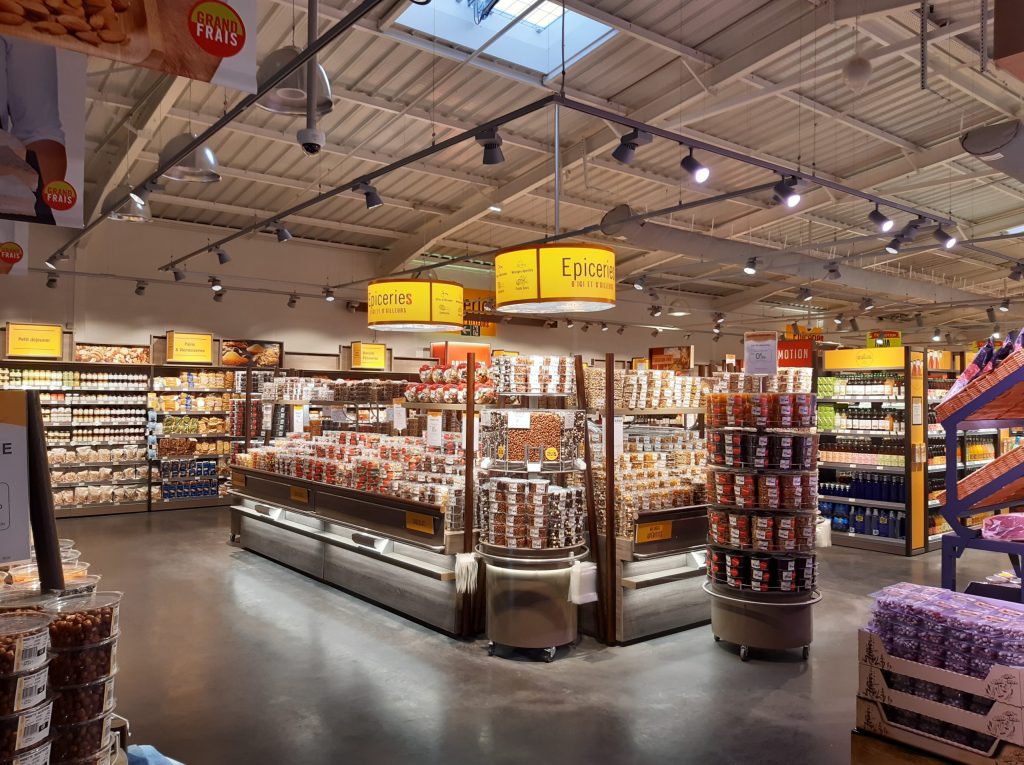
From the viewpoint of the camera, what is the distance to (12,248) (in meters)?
4.66

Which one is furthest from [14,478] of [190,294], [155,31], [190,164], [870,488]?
[190,294]

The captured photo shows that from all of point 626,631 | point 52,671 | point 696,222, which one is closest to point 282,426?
point 626,631

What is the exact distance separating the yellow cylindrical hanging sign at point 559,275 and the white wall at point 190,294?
949cm

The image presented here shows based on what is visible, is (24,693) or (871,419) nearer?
(24,693)

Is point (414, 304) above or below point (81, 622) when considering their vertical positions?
above

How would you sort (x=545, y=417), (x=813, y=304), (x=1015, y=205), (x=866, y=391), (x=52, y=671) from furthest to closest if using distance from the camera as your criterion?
(x=813, y=304), (x=1015, y=205), (x=866, y=391), (x=545, y=417), (x=52, y=671)

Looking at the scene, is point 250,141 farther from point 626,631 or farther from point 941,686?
point 941,686

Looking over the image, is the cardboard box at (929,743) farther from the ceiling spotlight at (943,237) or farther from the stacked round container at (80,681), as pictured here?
the ceiling spotlight at (943,237)

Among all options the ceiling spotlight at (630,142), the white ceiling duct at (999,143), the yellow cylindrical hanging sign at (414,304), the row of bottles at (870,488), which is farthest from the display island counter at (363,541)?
the white ceiling duct at (999,143)

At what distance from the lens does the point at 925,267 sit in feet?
65.1

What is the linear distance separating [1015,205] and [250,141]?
14.9m

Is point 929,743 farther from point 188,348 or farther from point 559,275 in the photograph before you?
point 188,348

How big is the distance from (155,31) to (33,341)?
11.8 metres

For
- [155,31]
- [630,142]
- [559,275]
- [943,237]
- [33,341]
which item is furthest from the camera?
[33,341]
